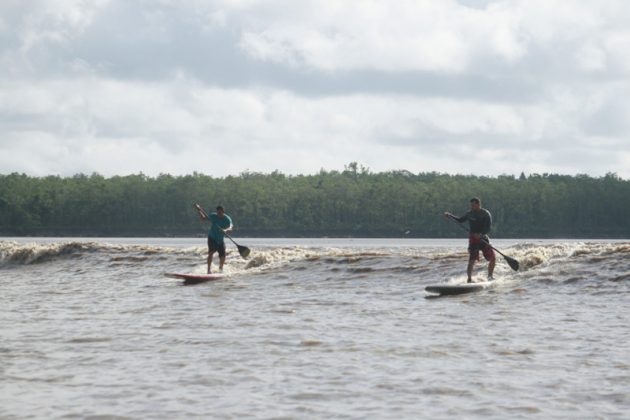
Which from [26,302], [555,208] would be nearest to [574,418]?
[26,302]

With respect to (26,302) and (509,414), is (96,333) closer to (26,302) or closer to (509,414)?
(26,302)

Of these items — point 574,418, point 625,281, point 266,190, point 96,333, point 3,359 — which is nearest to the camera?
point 574,418

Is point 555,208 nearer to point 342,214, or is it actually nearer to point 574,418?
point 342,214

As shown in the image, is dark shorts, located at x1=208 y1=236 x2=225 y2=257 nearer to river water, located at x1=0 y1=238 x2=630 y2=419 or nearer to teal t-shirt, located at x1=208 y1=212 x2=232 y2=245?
teal t-shirt, located at x1=208 y1=212 x2=232 y2=245

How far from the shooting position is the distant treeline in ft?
507

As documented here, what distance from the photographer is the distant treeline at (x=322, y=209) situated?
507 feet

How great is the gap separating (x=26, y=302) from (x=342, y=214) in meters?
142

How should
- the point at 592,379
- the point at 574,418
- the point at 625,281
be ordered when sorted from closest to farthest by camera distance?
the point at 574,418
the point at 592,379
the point at 625,281

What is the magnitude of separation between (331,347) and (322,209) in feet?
491

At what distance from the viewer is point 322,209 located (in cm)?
16362

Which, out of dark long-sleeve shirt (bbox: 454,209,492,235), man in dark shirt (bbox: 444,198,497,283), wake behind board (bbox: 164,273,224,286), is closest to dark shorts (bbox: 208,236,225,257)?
wake behind board (bbox: 164,273,224,286)

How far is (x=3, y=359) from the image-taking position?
42.6ft

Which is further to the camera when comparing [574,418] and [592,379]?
[592,379]

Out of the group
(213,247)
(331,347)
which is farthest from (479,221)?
(331,347)
